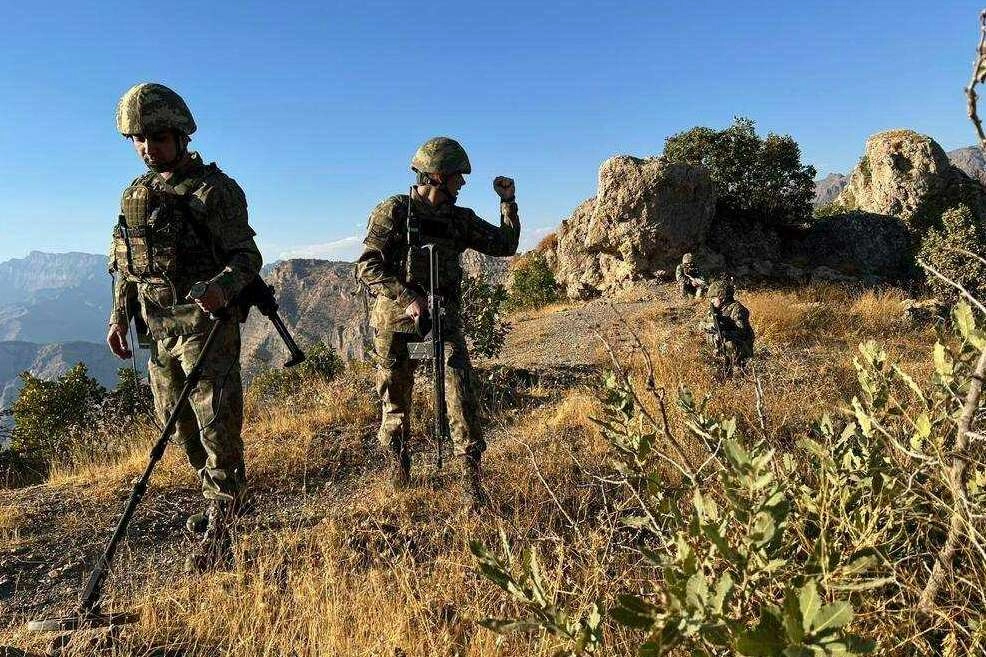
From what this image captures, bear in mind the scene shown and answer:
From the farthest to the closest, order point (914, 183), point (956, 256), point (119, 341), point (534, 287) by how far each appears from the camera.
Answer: point (534, 287)
point (914, 183)
point (956, 256)
point (119, 341)

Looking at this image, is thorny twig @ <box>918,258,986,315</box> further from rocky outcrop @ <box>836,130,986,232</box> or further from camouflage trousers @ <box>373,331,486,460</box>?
rocky outcrop @ <box>836,130,986,232</box>

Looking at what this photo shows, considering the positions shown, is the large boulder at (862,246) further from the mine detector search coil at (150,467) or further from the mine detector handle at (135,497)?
the mine detector handle at (135,497)

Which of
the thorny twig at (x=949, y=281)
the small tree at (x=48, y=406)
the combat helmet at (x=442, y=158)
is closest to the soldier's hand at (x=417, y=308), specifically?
the combat helmet at (x=442, y=158)

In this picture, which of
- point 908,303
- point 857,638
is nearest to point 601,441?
point 857,638

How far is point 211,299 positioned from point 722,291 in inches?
223

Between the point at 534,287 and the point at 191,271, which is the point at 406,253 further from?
the point at 534,287

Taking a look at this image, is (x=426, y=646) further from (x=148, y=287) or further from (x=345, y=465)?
(x=345, y=465)

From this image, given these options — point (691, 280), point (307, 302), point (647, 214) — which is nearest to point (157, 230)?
point (691, 280)

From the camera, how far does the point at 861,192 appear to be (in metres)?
17.2

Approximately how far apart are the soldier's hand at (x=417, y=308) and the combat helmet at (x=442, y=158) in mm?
823

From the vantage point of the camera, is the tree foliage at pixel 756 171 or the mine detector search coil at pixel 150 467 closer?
the mine detector search coil at pixel 150 467

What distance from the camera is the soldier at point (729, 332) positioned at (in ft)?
20.1

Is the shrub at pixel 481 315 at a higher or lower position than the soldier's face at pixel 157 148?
lower

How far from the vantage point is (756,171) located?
15.2 meters
